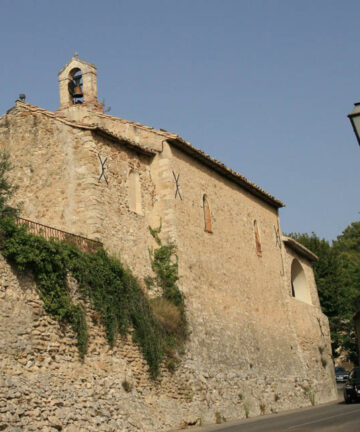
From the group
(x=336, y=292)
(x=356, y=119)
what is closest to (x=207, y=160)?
(x=356, y=119)

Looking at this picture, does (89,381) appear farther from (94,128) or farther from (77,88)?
(77,88)

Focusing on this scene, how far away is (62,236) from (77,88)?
8244 millimetres

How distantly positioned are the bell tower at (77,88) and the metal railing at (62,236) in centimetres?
675

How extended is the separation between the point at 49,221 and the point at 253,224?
11581 mm

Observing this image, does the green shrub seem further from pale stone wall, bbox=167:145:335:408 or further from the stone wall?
pale stone wall, bbox=167:145:335:408

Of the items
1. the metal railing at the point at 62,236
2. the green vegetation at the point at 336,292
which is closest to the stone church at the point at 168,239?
the metal railing at the point at 62,236

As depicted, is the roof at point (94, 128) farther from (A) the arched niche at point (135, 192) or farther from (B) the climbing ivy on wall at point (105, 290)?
(B) the climbing ivy on wall at point (105, 290)

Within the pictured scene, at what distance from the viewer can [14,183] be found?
20609mm

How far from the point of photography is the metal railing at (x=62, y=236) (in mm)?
15859

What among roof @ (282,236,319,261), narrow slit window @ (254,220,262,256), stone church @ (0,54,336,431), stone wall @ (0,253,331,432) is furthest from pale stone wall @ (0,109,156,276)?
roof @ (282,236,319,261)

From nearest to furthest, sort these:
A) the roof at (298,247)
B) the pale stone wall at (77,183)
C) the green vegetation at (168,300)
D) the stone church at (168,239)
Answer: the stone church at (168,239) < the pale stone wall at (77,183) < the green vegetation at (168,300) < the roof at (298,247)

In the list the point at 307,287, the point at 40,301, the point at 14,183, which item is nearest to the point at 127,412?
the point at 40,301

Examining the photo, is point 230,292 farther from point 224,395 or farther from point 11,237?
point 11,237

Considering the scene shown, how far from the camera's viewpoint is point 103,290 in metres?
17.0
